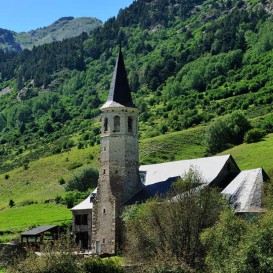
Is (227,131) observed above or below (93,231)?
above

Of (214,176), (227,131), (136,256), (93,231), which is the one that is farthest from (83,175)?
(136,256)

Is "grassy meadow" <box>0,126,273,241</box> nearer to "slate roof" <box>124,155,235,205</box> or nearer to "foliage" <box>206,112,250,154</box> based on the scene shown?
"foliage" <box>206,112,250,154</box>

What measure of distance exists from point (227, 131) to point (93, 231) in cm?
6155

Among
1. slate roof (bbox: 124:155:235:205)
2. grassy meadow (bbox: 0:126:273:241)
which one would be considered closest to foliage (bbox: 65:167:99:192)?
grassy meadow (bbox: 0:126:273:241)

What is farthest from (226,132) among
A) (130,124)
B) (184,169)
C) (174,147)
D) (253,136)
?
(130,124)

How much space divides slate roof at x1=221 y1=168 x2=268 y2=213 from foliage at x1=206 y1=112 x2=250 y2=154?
60.6 metres

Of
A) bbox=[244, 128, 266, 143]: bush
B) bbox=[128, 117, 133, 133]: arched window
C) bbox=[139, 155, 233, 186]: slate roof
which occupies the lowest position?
bbox=[139, 155, 233, 186]: slate roof

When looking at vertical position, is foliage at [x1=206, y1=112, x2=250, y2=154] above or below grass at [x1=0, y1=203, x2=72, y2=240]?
above

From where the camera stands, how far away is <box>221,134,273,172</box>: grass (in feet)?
286

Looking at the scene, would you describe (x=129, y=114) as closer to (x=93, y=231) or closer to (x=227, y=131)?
(x=93, y=231)

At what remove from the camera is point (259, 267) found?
33.9m

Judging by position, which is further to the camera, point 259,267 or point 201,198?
point 201,198

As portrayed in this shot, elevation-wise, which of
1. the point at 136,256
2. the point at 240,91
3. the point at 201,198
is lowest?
the point at 136,256

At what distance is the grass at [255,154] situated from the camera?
286ft
